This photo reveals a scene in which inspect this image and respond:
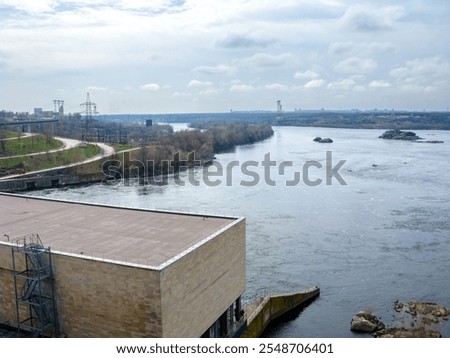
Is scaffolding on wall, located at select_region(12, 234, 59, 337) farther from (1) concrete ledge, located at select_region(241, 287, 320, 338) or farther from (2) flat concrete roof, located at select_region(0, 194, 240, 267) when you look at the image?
(1) concrete ledge, located at select_region(241, 287, 320, 338)

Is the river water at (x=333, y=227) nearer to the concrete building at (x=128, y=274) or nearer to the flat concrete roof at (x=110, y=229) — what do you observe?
the concrete building at (x=128, y=274)

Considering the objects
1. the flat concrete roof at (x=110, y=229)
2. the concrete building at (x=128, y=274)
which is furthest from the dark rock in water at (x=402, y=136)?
the concrete building at (x=128, y=274)

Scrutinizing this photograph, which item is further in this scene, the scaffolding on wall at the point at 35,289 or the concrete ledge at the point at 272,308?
the concrete ledge at the point at 272,308

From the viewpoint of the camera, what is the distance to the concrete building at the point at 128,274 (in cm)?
732

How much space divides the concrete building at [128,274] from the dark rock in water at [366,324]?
2856mm

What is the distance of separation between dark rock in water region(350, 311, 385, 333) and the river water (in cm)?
24

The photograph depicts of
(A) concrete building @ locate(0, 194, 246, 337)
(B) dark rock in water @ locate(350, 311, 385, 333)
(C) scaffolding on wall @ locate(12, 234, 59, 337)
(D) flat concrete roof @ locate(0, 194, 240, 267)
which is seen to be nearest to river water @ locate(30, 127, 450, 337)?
(B) dark rock in water @ locate(350, 311, 385, 333)

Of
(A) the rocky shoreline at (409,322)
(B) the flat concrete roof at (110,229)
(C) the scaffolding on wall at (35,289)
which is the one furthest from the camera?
(A) the rocky shoreline at (409,322)

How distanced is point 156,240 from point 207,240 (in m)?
1.06

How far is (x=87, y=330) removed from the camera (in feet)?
25.8

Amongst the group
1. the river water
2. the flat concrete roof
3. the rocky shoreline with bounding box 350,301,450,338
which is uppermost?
the flat concrete roof

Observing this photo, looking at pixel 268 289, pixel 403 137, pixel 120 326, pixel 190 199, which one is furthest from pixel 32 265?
pixel 403 137

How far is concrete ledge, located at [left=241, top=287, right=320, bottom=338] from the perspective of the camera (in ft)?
36.3

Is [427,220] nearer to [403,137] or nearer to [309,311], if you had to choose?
[309,311]
